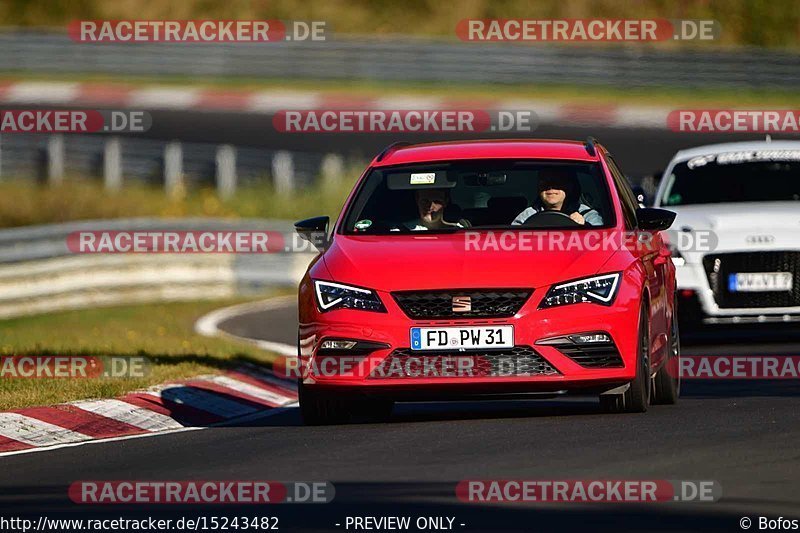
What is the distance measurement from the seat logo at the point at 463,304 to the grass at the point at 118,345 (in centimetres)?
277

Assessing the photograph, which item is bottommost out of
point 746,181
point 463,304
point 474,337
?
point 474,337

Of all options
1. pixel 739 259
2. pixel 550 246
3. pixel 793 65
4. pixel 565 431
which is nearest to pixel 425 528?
pixel 565 431

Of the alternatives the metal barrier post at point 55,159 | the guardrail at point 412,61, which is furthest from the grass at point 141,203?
the guardrail at point 412,61

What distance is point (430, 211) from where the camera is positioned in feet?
37.3

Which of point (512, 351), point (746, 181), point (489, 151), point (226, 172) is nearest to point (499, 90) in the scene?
point (226, 172)

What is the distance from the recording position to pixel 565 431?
9.97m

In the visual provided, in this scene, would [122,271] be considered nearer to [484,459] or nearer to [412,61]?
[484,459]

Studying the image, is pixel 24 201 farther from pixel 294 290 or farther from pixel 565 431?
pixel 565 431

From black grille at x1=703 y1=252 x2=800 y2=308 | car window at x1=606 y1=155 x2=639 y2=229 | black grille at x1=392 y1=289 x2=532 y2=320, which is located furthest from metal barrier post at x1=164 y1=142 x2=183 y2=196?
Result: black grille at x1=392 y1=289 x2=532 y2=320

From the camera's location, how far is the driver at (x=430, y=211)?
11.3m

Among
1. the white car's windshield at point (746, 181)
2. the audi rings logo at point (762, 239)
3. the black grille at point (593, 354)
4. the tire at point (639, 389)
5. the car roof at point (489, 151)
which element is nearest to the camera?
the black grille at point (593, 354)

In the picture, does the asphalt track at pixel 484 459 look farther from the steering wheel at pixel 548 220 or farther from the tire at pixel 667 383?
the steering wheel at pixel 548 220

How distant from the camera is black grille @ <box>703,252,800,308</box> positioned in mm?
15461

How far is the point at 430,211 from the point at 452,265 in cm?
99
